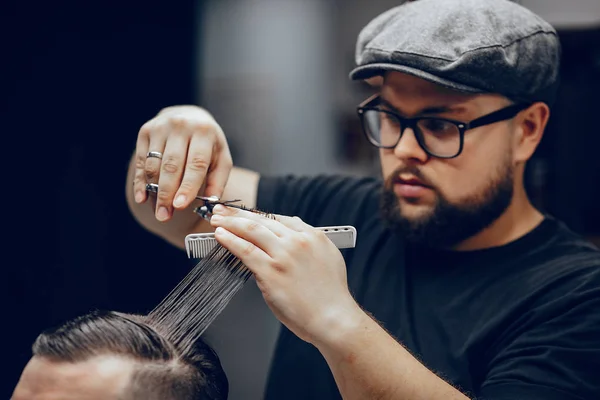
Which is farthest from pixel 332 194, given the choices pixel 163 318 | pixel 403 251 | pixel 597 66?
pixel 597 66

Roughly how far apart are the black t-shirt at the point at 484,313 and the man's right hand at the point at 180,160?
339mm

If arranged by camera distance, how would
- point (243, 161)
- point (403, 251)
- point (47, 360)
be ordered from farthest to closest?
point (243, 161)
point (403, 251)
point (47, 360)

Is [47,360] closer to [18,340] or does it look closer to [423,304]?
[18,340]

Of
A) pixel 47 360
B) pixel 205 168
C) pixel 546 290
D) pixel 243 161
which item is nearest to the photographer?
pixel 47 360

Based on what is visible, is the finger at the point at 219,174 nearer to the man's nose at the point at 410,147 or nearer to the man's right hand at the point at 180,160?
the man's right hand at the point at 180,160

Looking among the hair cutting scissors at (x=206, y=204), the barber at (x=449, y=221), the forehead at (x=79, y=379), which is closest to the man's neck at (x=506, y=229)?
the barber at (x=449, y=221)

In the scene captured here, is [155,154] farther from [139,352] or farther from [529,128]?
[529,128]

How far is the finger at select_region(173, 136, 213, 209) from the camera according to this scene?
1.00 meters

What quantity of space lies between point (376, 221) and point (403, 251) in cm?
11

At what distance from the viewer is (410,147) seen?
3.95ft

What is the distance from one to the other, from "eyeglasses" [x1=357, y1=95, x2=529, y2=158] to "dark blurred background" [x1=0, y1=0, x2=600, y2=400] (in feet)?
1.43

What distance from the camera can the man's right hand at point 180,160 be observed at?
1.02m

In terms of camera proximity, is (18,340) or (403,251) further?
(403,251)

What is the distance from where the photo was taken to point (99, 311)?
98 centimetres
